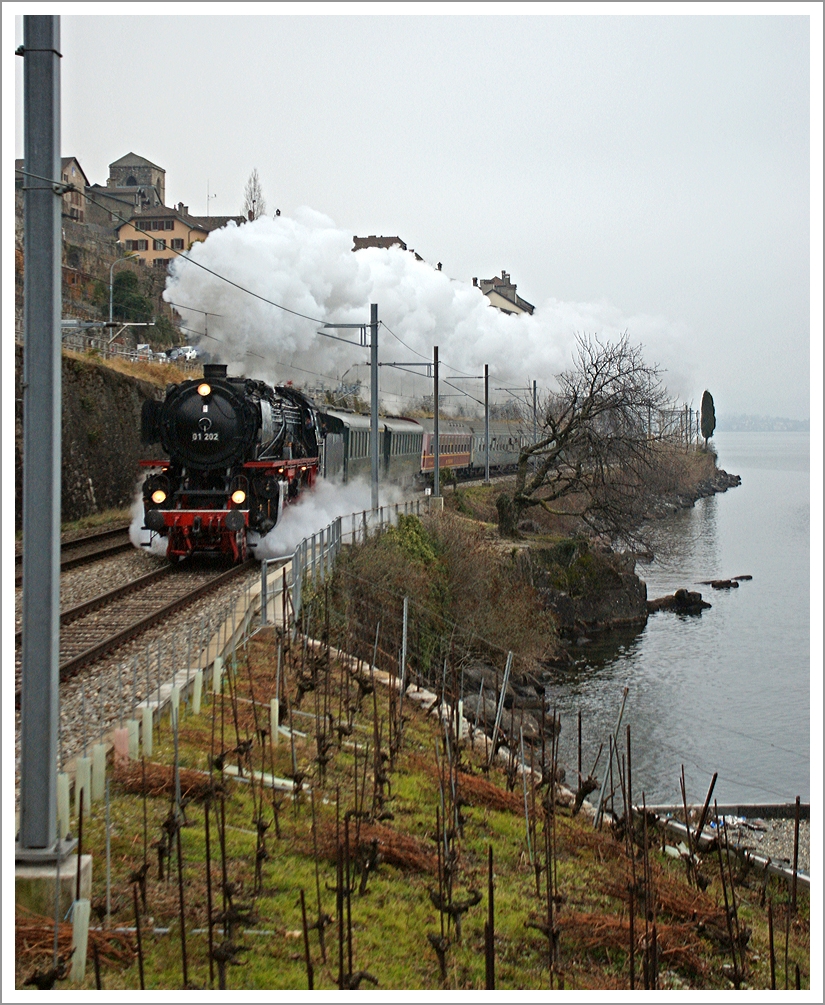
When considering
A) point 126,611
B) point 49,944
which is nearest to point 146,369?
point 126,611

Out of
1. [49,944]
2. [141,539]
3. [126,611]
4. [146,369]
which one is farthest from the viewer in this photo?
[146,369]

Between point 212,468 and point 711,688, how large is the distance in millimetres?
12603

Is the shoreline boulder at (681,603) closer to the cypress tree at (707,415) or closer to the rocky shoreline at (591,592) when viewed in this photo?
the rocky shoreline at (591,592)

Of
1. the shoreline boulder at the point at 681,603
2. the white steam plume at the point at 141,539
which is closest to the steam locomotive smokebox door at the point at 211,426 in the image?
the white steam plume at the point at 141,539

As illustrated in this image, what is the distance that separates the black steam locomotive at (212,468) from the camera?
1586 cm

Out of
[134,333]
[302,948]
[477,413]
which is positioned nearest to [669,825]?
[302,948]

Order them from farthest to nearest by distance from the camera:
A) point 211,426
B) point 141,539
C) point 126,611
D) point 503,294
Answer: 1. point 503,294
2. point 141,539
3. point 211,426
4. point 126,611

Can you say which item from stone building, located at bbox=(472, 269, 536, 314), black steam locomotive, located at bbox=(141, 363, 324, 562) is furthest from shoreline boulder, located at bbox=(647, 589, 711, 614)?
stone building, located at bbox=(472, 269, 536, 314)

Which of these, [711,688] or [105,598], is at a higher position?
[105,598]

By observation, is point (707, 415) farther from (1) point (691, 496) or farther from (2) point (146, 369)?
(2) point (146, 369)

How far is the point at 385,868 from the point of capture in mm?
6520

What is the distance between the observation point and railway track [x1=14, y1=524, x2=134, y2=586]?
1634 cm

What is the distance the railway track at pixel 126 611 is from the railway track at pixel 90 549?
1631 mm

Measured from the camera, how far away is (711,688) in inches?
878
